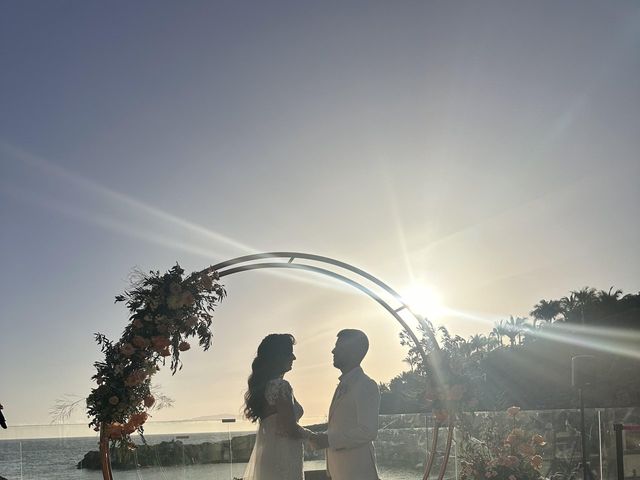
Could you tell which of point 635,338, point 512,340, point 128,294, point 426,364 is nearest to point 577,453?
point 426,364

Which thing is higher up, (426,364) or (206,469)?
(426,364)

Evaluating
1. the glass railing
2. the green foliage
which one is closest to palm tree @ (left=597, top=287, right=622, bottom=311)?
the green foliage

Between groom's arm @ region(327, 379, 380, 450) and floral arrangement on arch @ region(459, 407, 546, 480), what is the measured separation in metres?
3.04

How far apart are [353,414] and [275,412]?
1.97 ft

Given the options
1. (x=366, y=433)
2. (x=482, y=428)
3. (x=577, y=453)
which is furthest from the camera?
(x=577, y=453)

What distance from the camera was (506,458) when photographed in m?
7.87

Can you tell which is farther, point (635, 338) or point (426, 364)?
point (635, 338)

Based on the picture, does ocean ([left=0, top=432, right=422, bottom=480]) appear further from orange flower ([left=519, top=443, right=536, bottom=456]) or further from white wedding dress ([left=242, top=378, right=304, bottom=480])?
orange flower ([left=519, top=443, right=536, bottom=456])

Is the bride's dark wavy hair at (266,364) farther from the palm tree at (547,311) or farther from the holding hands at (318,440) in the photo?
the palm tree at (547,311)

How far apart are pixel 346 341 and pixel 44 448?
528 cm

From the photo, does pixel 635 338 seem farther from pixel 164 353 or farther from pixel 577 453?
pixel 164 353

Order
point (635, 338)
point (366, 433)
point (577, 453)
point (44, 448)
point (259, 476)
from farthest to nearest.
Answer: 1. point (635, 338)
2. point (577, 453)
3. point (44, 448)
4. point (259, 476)
5. point (366, 433)

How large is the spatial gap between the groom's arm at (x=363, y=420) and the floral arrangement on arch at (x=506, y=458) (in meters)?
3.04

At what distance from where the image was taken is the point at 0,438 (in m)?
9.20
